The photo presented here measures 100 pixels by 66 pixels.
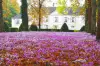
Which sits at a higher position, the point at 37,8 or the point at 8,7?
the point at 8,7

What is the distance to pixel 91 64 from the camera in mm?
9789

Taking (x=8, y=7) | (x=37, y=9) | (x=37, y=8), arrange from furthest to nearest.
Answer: (x=8, y=7), (x=37, y=8), (x=37, y=9)

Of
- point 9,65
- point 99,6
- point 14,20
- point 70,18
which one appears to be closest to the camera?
point 9,65

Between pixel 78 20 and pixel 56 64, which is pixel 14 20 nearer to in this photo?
pixel 78 20

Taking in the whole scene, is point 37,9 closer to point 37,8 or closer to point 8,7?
point 37,8

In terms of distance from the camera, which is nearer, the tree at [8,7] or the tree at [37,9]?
the tree at [8,7]

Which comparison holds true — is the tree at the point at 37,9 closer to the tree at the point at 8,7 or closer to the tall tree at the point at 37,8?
the tall tree at the point at 37,8

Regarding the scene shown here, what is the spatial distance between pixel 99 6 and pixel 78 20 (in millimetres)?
124184

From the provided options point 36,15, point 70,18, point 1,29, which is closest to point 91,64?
point 1,29

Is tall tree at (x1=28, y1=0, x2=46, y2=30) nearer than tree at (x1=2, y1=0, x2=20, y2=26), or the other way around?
tree at (x1=2, y1=0, x2=20, y2=26)

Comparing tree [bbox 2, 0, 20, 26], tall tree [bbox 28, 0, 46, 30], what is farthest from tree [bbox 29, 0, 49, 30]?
tree [bbox 2, 0, 20, 26]

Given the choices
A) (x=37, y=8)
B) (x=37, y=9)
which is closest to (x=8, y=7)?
(x=37, y=8)

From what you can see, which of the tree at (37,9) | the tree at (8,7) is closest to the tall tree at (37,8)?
the tree at (37,9)

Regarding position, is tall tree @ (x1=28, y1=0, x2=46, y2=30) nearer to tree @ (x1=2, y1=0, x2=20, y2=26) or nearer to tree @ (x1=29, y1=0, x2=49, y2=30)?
tree @ (x1=29, y1=0, x2=49, y2=30)
